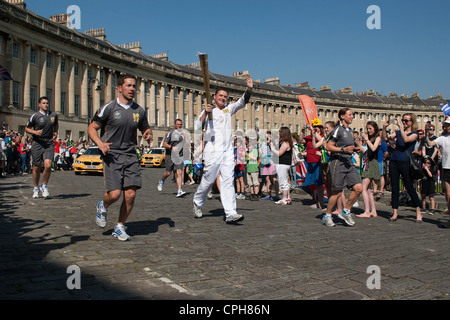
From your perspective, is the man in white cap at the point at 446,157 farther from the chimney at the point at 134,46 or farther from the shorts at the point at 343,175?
the chimney at the point at 134,46

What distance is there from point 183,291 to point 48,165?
8030 mm

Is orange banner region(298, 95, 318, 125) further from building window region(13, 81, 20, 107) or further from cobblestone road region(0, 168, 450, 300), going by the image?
building window region(13, 81, 20, 107)

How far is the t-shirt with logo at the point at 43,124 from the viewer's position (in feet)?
35.4

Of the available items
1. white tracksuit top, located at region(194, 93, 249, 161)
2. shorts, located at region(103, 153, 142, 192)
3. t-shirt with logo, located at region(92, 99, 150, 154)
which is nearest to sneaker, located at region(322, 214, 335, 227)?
white tracksuit top, located at region(194, 93, 249, 161)

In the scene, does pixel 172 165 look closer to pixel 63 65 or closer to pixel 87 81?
pixel 63 65

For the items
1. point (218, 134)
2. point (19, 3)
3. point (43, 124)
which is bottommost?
point (218, 134)

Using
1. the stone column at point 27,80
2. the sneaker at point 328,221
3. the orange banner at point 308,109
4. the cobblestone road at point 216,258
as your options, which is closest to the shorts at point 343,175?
the sneaker at point 328,221

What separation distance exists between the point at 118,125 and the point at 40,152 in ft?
18.1

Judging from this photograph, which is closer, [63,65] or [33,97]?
[33,97]

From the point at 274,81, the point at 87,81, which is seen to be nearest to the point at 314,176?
the point at 87,81

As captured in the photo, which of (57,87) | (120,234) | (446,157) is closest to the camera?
(120,234)

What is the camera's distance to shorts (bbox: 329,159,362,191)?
816 centimetres

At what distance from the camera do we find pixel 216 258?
17.2ft

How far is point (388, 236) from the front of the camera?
7211mm
